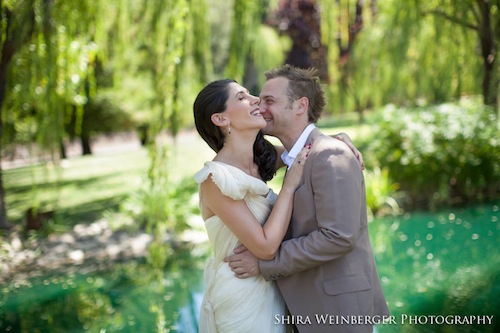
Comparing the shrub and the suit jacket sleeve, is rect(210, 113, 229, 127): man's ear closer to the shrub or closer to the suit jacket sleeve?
the suit jacket sleeve

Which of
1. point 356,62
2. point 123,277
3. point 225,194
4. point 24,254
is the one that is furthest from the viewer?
point 356,62

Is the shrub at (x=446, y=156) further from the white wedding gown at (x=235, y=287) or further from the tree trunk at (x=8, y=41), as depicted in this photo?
the white wedding gown at (x=235, y=287)

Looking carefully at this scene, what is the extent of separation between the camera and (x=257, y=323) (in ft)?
7.18

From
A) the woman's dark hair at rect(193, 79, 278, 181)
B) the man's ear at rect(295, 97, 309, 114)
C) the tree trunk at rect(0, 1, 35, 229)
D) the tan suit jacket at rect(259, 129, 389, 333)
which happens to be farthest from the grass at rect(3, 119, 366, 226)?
the tan suit jacket at rect(259, 129, 389, 333)

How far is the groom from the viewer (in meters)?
2.02

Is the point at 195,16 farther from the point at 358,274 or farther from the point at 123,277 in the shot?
the point at 358,274

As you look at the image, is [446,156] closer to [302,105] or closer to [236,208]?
[302,105]

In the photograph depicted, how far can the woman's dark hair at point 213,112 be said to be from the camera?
2242 mm

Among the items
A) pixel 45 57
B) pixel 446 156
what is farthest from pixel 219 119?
pixel 446 156

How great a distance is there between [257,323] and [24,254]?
4682 millimetres

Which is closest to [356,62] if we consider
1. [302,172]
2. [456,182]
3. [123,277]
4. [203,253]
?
[456,182]

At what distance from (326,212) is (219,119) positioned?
2.00ft

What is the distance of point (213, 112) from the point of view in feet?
7.38

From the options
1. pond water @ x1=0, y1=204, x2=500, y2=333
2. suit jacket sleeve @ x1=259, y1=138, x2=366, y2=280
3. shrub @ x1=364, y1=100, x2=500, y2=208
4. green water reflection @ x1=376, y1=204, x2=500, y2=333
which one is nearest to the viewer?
suit jacket sleeve @ x1=259, y1=138, x2=366, y2=280
